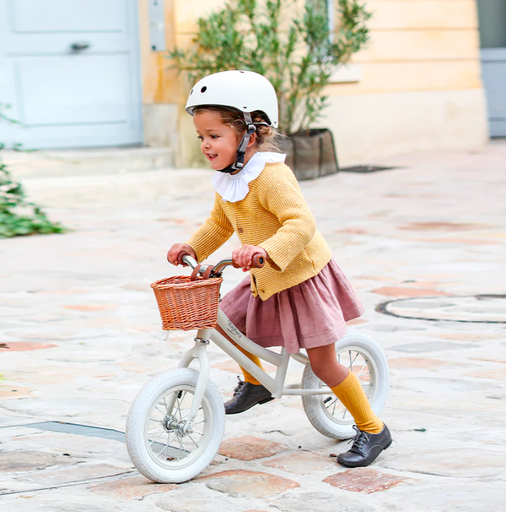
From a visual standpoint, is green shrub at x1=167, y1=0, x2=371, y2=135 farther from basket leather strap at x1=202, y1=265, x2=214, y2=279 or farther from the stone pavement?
basket leather strap at x1=202, y1=265, x2=214, y2=279

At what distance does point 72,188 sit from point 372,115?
4.19 meters

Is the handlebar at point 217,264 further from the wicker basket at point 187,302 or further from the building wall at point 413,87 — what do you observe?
the building wall at point 413,87

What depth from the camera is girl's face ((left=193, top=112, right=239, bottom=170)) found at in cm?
279

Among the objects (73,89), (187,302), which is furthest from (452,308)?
(73,89)

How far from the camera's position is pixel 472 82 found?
38.7ft

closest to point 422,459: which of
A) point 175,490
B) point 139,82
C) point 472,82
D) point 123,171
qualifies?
point 175,490

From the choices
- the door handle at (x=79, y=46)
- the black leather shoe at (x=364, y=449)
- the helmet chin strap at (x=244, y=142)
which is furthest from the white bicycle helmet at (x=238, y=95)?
the door handle at (x=79, y=46)

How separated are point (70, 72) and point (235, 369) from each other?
6400mm

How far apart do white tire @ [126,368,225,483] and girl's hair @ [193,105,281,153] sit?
73cm

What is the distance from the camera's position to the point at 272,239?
2678 mm

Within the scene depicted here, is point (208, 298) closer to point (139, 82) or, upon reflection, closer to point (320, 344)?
point (320, 344)

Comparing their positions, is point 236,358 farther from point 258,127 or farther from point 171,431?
point 258,127

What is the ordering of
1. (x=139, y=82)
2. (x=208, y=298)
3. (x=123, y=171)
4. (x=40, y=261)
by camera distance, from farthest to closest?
1. (x=139, y=82)
2. (x=123, y=171)
3. (x=40, y=261)
4. (x=208, y=298)

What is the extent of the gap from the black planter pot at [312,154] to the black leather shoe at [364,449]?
22.9 feet
